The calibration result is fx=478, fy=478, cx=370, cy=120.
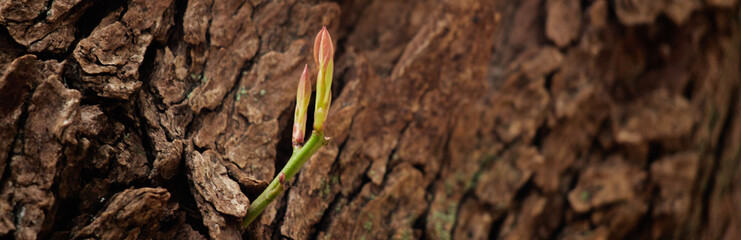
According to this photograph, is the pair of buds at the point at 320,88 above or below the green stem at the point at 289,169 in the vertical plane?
above

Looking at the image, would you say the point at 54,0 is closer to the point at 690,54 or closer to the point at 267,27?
the point at 267,27

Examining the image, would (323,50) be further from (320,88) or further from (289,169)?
(289,169)

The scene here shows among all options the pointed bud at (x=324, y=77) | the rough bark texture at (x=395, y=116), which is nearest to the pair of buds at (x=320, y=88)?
the pointed bud at (x=324, y=77)

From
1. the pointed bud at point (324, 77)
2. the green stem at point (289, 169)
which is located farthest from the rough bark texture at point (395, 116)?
the pointed bud at point (324, 77)

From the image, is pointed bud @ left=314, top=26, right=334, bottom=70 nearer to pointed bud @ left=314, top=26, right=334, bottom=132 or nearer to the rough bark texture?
pointed bud @ left=314, top=26, right=334, bottom=132

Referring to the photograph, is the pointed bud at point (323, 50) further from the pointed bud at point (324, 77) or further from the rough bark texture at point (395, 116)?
the rough bark texture at point (395, 116)

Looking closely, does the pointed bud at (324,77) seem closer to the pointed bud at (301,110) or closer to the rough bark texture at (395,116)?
the pointed bud at (301,110)

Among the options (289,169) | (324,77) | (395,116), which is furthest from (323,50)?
(395,116)
